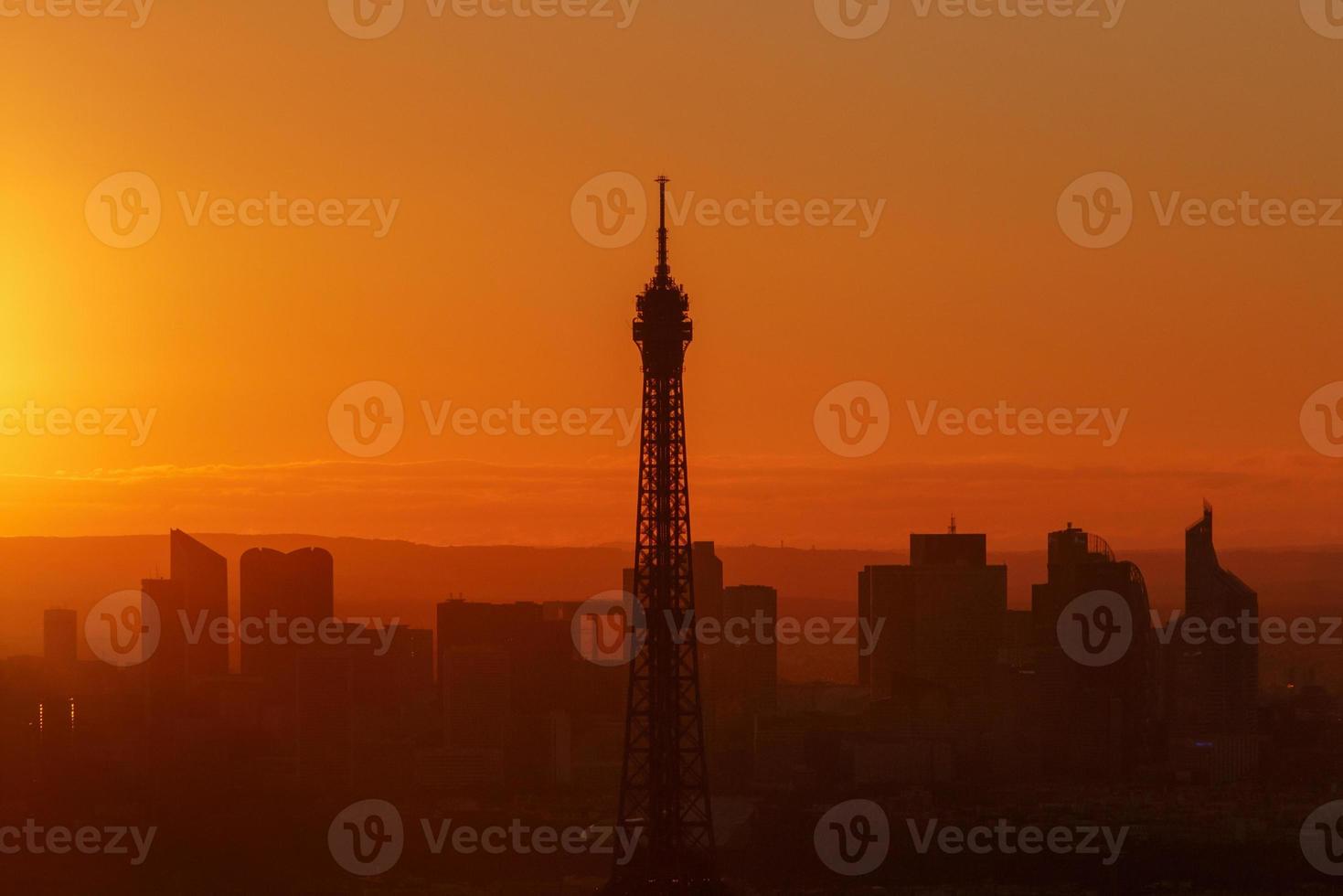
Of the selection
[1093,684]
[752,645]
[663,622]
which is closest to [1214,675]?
[1093,684]

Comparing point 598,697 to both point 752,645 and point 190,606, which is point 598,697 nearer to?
point 752,645

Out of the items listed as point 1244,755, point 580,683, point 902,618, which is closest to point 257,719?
point 580,683

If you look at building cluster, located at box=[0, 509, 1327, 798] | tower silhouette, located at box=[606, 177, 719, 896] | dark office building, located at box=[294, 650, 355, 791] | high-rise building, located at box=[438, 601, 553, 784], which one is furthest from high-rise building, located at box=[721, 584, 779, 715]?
tower silhouette, located at box=[606, 177, 719, 896]

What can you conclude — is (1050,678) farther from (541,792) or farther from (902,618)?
(541,792)

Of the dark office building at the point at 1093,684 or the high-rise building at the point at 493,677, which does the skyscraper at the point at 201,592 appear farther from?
the dark office building at the point at 1093,684

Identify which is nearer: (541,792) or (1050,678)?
(541,792)
